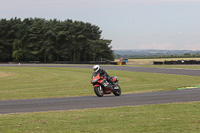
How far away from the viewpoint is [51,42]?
10656 centimetres

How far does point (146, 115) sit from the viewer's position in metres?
10.1

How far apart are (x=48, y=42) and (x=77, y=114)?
9765 centimetres

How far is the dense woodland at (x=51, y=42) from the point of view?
106312mm

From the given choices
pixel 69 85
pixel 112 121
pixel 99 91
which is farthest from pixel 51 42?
pixel 112 121

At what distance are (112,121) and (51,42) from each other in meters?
99.0

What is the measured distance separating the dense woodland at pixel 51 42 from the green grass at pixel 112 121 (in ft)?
306

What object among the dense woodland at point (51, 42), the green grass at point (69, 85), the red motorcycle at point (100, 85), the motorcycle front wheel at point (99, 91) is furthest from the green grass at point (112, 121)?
the dense woodland at point (51, 42)

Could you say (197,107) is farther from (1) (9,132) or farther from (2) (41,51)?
(2) (41,51)

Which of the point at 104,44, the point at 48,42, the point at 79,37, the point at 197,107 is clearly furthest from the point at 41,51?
the point at 197,107

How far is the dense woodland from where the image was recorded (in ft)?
349

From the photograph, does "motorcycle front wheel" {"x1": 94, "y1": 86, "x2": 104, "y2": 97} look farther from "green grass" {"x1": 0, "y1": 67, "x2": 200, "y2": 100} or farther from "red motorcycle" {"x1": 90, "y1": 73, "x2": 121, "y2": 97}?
"green grass" {"x1": 0, "y1": 67, "x2": 200, "y2": 100}

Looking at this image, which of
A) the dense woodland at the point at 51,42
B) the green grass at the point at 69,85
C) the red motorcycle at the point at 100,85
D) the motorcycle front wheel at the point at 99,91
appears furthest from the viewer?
the dense woodland at the point at 51,42

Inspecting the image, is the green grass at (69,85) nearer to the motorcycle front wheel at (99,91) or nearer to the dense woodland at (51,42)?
the motorcycle front wheel at (99,91)

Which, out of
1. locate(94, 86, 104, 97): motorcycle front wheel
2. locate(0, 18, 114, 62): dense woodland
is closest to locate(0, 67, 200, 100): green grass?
locate(94, 86, 104, 97): motorcycle front wheel
